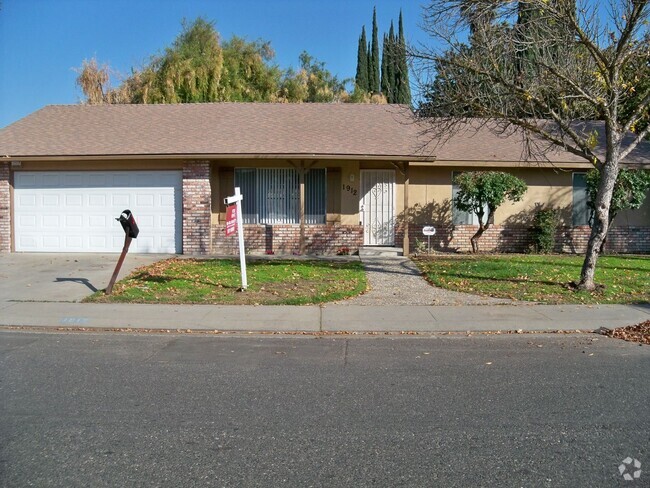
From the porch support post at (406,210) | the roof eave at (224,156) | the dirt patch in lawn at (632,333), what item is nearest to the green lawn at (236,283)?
the porch support post at (406,210)

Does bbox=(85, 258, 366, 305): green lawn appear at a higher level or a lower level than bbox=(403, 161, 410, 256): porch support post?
lower

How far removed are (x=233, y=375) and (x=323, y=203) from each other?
36.8 ft

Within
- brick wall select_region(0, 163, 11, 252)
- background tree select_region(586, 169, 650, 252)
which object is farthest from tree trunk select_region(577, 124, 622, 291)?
brick wall select_region(0, 163, 11, 252)

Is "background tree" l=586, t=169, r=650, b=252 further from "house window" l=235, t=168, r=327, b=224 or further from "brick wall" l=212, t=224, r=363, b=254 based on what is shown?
"house window" l=235, t=168, r=327, b=224

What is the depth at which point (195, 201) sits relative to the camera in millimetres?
16156

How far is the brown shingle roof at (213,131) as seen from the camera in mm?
16062

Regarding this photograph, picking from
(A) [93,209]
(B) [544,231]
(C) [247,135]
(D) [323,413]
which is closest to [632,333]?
(D) [323,413]

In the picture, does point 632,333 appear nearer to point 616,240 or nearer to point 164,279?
point 164,279

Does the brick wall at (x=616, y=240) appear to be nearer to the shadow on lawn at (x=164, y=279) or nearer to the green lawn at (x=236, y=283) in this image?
the green lawn at (x=236, y=283)

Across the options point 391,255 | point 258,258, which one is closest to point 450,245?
point 391,255

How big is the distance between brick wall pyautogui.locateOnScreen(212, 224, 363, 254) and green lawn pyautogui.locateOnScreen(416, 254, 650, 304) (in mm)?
2394

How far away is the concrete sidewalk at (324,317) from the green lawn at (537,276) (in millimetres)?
743

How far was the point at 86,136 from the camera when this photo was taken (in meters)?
17.4

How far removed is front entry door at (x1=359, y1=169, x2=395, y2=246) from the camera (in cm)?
1731
